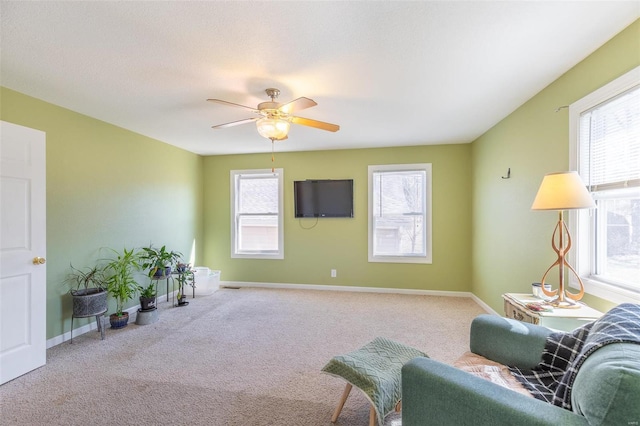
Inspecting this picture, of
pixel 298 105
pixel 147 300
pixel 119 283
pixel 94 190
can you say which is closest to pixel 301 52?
pixel 298 105

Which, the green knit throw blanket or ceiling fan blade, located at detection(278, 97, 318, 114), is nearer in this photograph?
the green knit throw blanket

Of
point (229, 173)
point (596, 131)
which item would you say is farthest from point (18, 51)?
point (596, 131)

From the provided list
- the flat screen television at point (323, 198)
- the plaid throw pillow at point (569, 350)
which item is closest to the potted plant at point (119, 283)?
the flat screen television at point (323, 198)

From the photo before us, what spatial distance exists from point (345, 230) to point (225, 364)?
9.65 feet

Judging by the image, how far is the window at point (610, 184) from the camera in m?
1.74

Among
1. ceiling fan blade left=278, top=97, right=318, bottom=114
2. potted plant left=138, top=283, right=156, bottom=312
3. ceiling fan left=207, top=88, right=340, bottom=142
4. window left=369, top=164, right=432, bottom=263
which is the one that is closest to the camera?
ceiling fan blade left=278, top=97, right=318, bottom=114

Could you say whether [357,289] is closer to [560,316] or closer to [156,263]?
[156,263]

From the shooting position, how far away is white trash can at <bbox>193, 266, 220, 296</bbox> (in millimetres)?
4676

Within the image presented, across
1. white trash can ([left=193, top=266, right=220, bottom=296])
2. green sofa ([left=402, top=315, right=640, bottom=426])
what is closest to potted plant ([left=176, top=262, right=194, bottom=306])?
white trash can ([left=193, top=266, right=220, bottom=296])

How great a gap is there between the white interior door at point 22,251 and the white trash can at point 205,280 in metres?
2.20

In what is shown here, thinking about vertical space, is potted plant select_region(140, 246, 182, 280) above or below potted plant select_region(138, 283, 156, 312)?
above

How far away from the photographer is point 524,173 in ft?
9.53

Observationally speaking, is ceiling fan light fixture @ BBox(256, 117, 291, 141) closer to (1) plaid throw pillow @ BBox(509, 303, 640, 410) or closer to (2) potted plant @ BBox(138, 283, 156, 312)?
(1) plaid throw pillow @ BBox(509, 303, 640, 410)

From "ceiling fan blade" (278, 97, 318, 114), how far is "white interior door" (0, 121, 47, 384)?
221 centimetres
